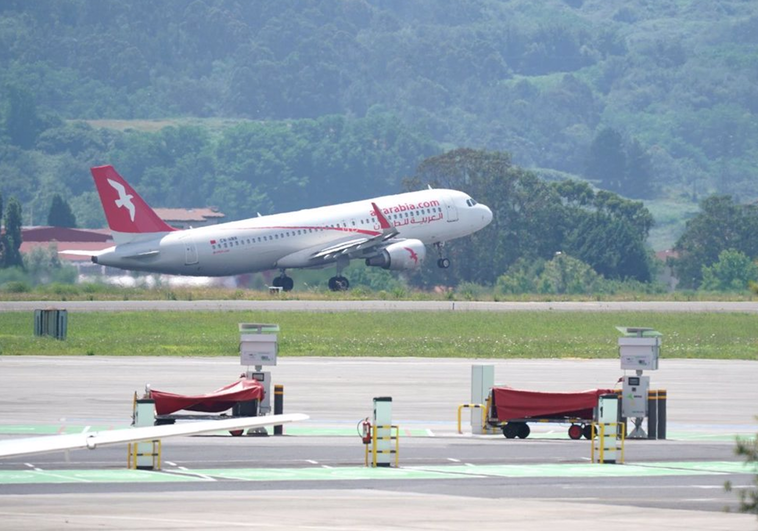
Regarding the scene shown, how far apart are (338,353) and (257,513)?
2883 cm

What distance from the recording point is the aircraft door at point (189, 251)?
75.2 metres

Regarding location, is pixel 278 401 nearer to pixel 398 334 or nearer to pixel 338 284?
pixel 398 334

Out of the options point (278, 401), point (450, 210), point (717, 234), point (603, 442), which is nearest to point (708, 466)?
point (603, 442)

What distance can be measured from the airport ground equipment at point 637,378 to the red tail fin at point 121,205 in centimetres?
4661

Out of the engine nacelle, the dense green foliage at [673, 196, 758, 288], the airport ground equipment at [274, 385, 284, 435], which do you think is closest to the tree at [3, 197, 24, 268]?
the engine nacelle

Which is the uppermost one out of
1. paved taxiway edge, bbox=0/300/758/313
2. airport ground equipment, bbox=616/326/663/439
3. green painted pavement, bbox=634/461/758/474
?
paved taxiway edge, bbox=0/300/758/313

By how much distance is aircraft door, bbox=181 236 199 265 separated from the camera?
75188 mm

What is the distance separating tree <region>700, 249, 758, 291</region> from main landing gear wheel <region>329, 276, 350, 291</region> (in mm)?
29872

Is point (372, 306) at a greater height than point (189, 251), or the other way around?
point (189, 251)

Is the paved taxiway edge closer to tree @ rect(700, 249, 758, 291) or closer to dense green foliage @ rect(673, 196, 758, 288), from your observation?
tree @ rect(700, 249, 758, 291)

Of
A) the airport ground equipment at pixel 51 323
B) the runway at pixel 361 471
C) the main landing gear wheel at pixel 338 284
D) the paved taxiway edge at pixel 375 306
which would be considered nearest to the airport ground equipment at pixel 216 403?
the runway at pixel 361 471

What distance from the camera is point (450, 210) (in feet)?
264

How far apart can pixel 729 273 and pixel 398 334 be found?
176 feet

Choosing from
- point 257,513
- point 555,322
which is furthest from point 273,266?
point 257,513
